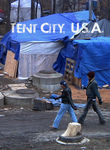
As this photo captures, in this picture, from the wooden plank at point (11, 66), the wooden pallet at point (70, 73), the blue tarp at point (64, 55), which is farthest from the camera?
the wooden plank at point (11, 66)

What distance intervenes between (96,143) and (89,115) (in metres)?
3.28

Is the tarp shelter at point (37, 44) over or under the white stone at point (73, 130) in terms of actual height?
over

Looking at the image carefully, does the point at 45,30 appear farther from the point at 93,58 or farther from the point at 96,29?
the point at 93,58

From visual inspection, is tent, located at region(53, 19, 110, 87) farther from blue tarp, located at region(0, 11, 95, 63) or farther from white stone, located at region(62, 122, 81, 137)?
white stone, located at region(62, 122, 81, 137)

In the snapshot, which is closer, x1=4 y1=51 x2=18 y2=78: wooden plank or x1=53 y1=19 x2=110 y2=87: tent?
x1=53 y1=19 x2=110 y2=87: tent

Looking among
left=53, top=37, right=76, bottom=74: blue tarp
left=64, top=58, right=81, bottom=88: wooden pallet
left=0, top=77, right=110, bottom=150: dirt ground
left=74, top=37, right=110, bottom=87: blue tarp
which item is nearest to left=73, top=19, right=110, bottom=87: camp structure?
left=74, top=37, right=110, bottom=87: blue tarp

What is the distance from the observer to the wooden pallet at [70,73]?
16.5 m

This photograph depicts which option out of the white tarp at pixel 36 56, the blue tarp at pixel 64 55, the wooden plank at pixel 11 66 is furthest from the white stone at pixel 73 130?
the wooden plank at pixel 11 66

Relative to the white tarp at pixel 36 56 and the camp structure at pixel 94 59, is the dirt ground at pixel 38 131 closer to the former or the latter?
the camp structure at pixel 94 59

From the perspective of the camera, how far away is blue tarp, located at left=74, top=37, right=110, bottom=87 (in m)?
15.9

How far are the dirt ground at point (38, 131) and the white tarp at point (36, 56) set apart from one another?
681cm

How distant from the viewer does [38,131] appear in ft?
28.6

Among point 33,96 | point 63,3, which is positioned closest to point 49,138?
point 33,96

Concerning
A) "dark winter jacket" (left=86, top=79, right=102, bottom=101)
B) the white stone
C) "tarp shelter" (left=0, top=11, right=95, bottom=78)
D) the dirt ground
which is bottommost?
the dirt ground
